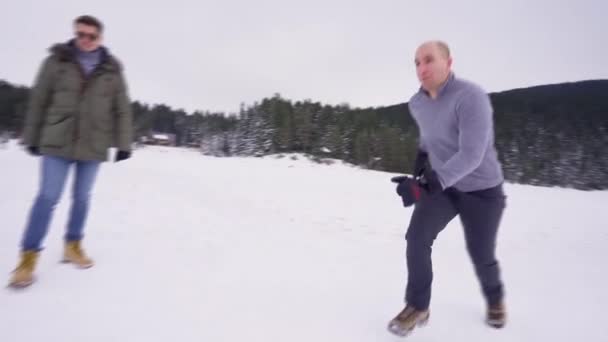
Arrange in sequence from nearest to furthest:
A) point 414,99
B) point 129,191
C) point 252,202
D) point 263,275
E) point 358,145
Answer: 1. point 414,99
2. point 263,275
3. point 129,191
4. point 252,202
5. point 358,145

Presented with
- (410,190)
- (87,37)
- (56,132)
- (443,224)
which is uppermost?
(87,37)

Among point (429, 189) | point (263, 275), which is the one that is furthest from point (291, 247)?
point (429, 189)

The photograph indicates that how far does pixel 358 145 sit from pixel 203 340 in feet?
149

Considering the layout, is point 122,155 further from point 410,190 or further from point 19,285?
point 410,190

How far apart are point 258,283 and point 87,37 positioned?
2.41m

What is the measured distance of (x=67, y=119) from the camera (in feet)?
7.81

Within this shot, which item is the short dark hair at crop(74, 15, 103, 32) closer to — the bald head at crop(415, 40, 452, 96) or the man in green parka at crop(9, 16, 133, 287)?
the man in green parka at crop(9, 16, 133, 287)

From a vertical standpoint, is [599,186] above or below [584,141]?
below

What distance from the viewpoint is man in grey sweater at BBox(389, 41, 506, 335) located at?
1.85 m

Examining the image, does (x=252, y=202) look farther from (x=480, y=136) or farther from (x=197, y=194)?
(x=480, y=136)

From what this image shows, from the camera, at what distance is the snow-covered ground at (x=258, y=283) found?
77.2 inches

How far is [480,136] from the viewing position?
1829 mm

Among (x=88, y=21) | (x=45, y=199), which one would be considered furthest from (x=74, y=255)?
(x=88, y=21)

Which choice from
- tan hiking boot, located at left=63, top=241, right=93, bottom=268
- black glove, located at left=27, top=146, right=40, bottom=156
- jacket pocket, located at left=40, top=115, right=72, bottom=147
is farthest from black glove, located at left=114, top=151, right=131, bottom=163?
tan hiking boot, located at left=63, top=241, right=93, bottom=268
